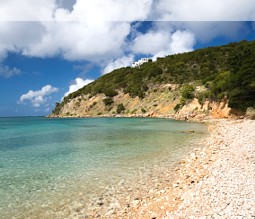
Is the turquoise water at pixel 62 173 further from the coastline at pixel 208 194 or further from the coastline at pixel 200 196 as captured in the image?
the coastline at pixel 208 194

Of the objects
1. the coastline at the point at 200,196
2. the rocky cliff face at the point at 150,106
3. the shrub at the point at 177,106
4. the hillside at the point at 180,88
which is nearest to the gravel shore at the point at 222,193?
the coastline at the point at 200,196

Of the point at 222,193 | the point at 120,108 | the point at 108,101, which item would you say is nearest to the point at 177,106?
the point at 120,108

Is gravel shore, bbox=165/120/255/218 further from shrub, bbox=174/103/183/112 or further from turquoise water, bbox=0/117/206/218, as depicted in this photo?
shrub, bbox=174/103/183/112

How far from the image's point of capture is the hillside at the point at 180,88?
44969 millimetres

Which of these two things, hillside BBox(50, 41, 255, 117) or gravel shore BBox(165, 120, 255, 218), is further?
hillside BBox(50, 41, 255, 117)

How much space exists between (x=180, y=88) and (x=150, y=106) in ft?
36.6

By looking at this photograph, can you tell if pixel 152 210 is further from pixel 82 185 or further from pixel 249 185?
pixel 82 185

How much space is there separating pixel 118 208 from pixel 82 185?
3.13 meters

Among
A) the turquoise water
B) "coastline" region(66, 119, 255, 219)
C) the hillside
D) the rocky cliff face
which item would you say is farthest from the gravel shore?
the rocky cliff face

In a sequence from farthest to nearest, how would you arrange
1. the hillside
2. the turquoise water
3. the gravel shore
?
the hillside, the turquoise water, the gravel shore

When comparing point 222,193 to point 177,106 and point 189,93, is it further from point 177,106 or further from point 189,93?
point 177,106

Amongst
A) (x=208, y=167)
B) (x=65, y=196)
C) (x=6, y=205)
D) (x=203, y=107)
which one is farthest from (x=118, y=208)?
(x=203, y=107)

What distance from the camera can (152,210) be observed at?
28.7 feet

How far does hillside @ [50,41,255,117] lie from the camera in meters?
45.0
